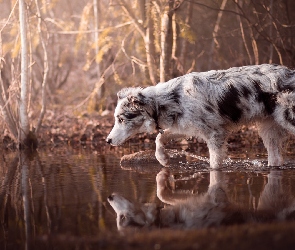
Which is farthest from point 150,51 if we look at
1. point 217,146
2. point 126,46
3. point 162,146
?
point 217,146

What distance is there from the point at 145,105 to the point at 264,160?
2592mm

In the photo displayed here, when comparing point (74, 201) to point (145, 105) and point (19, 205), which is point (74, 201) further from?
point (145, 105)

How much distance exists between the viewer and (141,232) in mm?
5180

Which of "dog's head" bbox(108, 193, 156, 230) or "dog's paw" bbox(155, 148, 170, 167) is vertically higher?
"dog's paw" bbox(155, 148, 170, 167)

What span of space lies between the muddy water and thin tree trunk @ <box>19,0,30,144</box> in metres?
1.40

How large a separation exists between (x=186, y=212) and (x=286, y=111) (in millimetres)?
3116

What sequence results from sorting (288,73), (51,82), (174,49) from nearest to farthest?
(288,73) → (174,49) → (51,82)

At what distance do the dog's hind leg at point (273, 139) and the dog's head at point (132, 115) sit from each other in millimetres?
1833

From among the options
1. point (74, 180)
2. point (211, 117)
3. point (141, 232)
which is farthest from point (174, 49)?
point (141, 232)

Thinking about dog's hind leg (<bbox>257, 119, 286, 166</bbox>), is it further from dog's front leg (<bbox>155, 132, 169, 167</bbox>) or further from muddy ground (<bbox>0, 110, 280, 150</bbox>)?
muddy ground (<bbox>0, 110, 280, 150</bbox>)

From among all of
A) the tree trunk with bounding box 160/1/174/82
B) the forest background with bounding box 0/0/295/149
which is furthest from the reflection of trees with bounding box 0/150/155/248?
the tree trunk with bounding box 160/1/174/82

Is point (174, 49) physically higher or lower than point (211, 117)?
higher

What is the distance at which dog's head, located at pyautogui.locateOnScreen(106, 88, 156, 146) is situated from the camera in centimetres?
861

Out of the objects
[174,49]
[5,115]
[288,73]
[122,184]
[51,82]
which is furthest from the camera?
[51,82]
